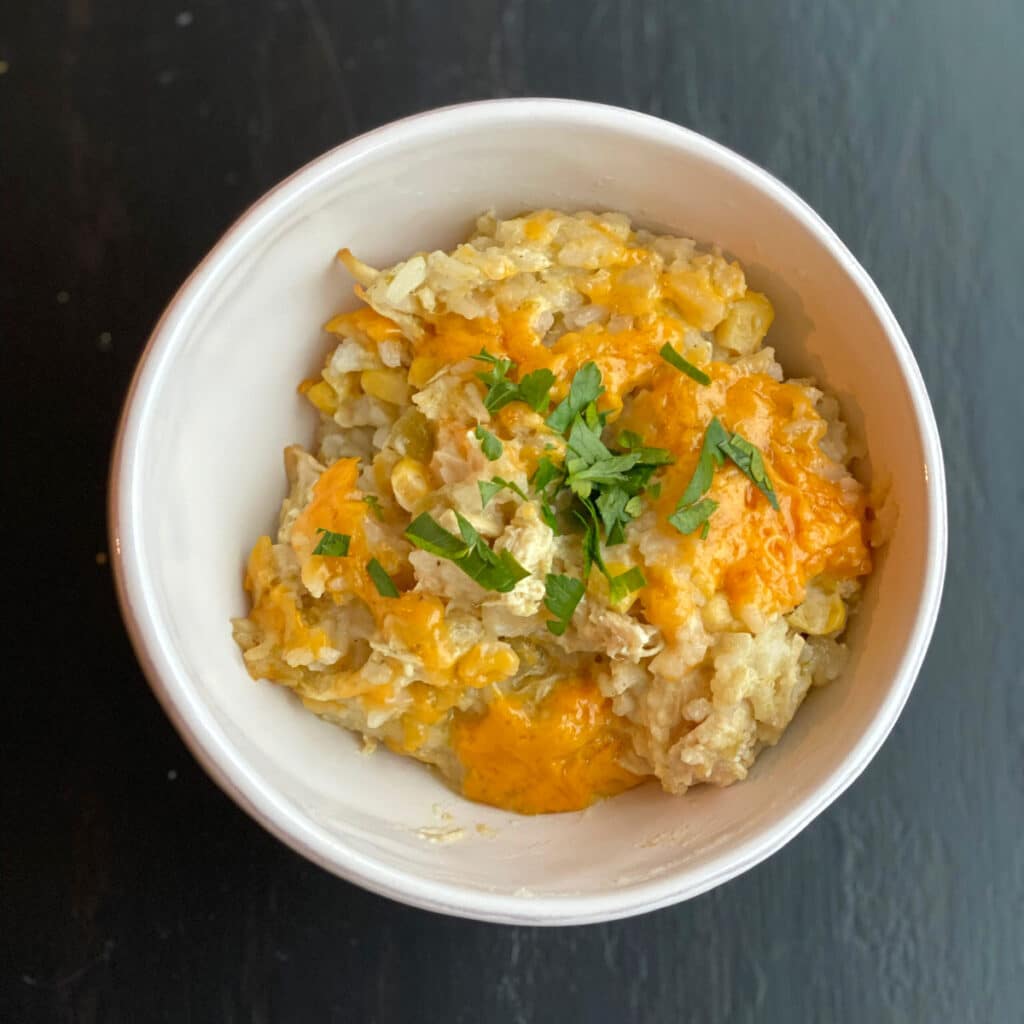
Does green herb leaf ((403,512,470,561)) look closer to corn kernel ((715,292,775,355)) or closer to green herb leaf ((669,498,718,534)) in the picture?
green herb leaf ((669,498,718,534))

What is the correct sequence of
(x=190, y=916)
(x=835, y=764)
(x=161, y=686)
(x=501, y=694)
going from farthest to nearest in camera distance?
(x=190, y=916)
(x=501, y=694)
(x=835, y=764)
(x=161, y=686)

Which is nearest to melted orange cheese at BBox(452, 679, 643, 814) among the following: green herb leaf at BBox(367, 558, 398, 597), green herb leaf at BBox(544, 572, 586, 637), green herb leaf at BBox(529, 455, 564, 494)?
green herb leaf at BBox(544, 572, 586, 637)

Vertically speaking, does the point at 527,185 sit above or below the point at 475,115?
below

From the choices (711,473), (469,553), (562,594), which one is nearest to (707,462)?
(711,473)

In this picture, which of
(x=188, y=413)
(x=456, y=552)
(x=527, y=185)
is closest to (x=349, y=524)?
(x=456, y=552)

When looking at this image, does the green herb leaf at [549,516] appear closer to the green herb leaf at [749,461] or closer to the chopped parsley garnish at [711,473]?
the chopped parsley garnish at [711,473]

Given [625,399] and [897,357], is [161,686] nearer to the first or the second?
[625,399]

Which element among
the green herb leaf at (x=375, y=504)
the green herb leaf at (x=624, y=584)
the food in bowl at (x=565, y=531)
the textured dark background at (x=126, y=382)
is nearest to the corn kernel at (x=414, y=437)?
the food in bowl at (x=565, y=531)
